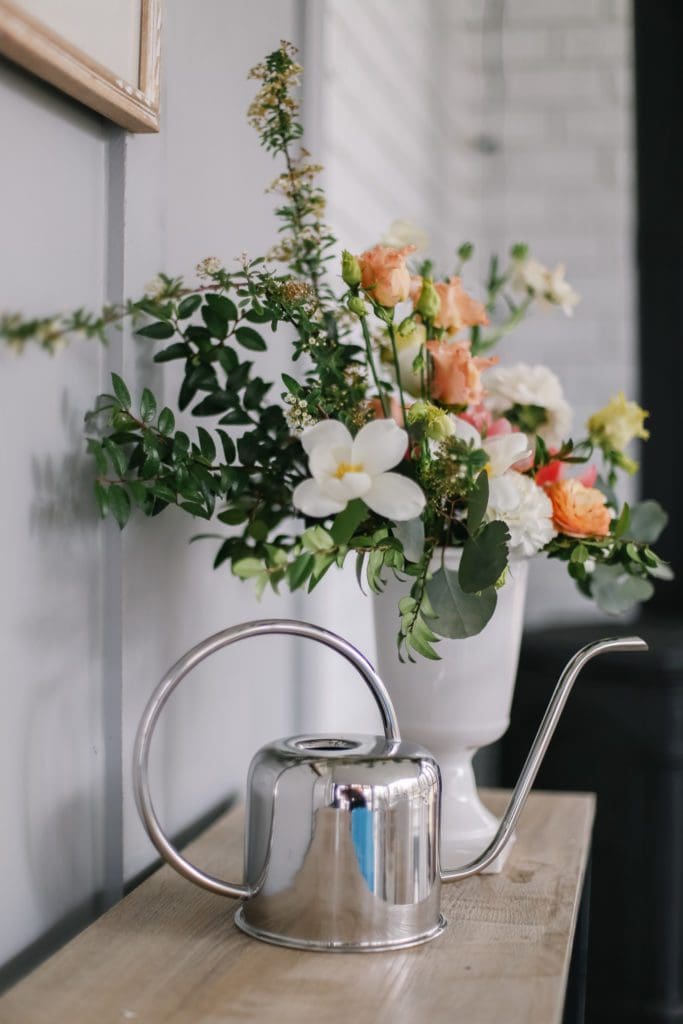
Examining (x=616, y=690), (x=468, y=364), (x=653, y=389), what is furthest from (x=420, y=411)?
(x=653, y=389)

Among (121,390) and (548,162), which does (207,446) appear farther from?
(548,162)

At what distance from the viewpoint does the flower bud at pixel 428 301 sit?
1.12 m

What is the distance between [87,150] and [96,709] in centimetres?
52

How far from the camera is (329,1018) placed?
772mm

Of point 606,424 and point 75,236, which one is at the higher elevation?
point 75,236

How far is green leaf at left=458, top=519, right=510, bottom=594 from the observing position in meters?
0.96

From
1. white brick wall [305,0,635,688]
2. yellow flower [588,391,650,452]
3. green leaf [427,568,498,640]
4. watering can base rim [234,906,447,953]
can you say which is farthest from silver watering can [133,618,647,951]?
white brick wall [305,0,635,688]

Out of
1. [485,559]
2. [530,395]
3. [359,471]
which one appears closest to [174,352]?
[359,471]

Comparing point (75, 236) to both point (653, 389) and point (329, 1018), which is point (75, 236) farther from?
point (653, 389)

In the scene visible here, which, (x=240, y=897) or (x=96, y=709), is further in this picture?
(x=96, y=709)

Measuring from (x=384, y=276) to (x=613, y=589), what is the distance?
54 cm

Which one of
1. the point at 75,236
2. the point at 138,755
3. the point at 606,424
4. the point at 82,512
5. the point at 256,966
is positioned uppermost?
the point at 75,236

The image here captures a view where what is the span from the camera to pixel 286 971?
2.79 ft

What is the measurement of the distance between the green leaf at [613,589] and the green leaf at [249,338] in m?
0.54
